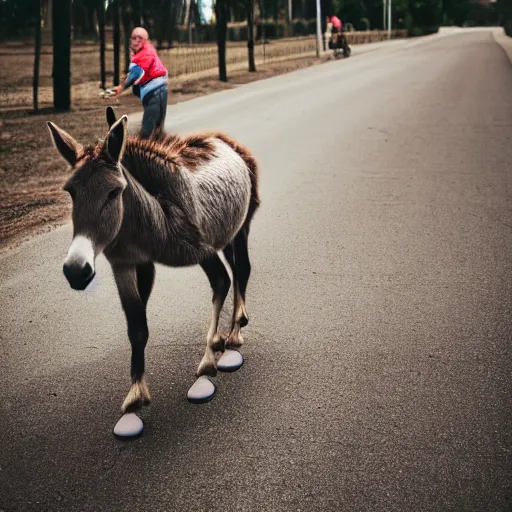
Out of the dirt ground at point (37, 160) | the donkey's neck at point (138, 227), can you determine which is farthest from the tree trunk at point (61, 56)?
the donkey's neck at point (138, 227)

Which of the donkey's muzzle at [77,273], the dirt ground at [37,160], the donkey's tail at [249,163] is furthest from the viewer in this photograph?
the dirt ground at [37,160]

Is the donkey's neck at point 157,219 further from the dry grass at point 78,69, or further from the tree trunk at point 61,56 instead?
the dry grass at point 78,69

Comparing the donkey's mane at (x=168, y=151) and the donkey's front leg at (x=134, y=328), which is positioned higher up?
the donkey's mane at (x=168, y=151)

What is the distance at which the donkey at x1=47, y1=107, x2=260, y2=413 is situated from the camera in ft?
9.90

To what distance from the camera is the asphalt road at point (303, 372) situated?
305 centimetres

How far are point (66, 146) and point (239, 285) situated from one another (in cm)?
174

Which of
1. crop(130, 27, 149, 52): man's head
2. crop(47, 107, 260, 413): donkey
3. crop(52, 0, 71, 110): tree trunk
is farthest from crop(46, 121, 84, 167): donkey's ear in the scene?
crop(52, 0, 71, 110): tree trunk

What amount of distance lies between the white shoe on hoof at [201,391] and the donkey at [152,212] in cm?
11

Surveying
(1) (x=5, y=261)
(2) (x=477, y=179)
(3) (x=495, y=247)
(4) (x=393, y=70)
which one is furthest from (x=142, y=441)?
(4) (x=393, y=70)

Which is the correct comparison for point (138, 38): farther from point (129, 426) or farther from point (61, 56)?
point (61, 56)

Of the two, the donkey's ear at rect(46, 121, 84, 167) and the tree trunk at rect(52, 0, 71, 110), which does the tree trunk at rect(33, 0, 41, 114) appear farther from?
the donkey's ear at rect(46, 121, 84, 167)

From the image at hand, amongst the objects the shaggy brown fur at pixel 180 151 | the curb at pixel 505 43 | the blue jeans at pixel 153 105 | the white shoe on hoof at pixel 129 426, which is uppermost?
the curb at pixel 505 43

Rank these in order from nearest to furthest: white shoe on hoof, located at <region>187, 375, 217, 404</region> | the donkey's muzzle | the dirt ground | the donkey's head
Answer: the donkey's muzzle < the donkey's head < white shoe on hoof, located at <region>187, 375, 217, 404</region> < the dirt ground

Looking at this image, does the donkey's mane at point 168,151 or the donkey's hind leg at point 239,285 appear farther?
the donkey's hind leg at point 239,285
